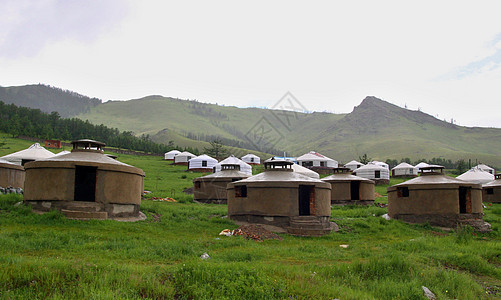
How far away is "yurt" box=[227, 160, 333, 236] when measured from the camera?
1677cm

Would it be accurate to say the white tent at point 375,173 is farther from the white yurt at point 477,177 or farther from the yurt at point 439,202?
the yurt at point 439,202

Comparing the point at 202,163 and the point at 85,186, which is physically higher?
the point at 202,163

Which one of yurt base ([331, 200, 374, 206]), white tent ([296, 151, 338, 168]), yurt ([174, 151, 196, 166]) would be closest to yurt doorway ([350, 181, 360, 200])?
yurt base ([331, 200, 374, 206])

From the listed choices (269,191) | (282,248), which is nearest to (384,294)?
(282,248)

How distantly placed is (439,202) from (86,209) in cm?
1541

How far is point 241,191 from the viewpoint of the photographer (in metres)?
18.5

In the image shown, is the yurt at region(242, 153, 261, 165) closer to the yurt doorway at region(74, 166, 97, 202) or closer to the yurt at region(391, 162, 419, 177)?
the yurt at region(391, 162, 419, 177)

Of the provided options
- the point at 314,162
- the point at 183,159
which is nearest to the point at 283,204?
the point at 314,162

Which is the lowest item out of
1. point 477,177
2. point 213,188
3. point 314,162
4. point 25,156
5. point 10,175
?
point 213,188

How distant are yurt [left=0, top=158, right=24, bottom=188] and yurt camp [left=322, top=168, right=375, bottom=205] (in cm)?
1864

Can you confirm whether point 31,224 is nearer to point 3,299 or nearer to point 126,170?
point 126,170

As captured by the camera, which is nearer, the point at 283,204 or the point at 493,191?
the point at 283,204

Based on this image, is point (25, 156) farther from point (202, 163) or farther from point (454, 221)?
point (454, 221)

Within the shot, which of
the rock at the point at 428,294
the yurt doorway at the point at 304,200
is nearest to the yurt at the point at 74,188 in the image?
the yurt doorway at the point at 304,200
